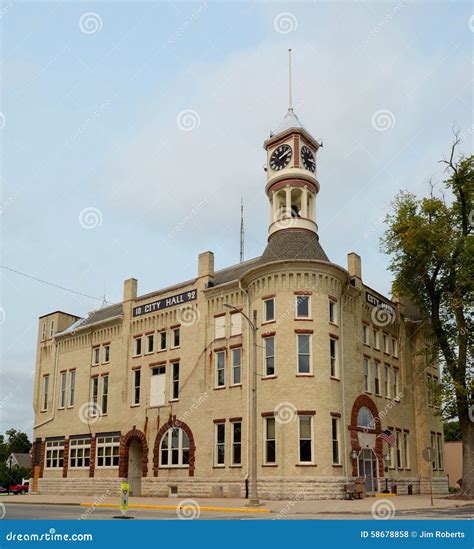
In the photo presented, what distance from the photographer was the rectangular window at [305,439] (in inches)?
1255

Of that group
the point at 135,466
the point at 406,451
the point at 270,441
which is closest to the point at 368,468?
the point at 406,451

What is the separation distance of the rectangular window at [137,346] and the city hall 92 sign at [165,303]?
1.76 metres

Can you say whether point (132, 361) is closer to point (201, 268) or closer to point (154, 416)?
point (154, 416)

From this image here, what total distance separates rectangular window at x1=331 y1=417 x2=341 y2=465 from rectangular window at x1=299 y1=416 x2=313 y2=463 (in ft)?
4.98

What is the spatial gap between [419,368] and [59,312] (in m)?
28.6

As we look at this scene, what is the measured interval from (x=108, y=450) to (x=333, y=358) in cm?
1781

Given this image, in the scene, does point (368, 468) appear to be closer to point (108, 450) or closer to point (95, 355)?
point (108, 450)

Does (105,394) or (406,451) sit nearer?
(406,451)

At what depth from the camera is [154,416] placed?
40.1 metres

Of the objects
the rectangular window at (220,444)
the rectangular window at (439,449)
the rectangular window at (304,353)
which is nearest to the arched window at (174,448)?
the rectangular window at (220,444)

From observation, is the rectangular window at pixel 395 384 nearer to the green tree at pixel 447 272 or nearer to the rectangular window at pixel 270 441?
the green tree at pixel 447 272

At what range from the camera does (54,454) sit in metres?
47.0

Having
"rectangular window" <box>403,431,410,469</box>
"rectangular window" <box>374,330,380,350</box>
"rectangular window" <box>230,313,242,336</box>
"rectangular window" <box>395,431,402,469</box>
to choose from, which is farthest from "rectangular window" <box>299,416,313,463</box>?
"rectangular window" <box>403,431,410,469</box>

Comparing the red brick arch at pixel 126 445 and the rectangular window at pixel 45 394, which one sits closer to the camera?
the red brick arch at pixel 126 445
